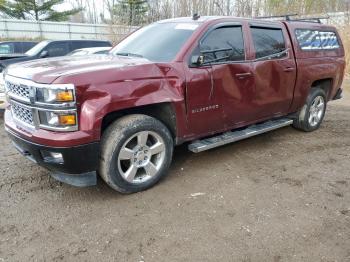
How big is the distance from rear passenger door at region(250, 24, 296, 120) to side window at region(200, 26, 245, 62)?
25 centimetres

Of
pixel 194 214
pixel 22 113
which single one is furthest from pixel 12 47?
pixel 194 214

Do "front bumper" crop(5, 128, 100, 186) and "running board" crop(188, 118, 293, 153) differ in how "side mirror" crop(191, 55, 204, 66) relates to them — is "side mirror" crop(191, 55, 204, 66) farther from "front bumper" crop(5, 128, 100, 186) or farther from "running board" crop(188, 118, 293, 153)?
"front bumper" crop(5, 128, 100, 186)

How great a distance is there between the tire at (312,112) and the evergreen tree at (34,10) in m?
33.0

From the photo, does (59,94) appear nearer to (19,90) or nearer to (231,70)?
(19,90)

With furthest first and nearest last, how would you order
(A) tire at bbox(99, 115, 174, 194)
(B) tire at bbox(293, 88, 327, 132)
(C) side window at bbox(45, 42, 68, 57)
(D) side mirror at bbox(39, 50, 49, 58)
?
(C) side window at bbox(45, 42, 68, 57), (D) side mirror at bbox(39, 50, 49, 58), (B) tire at bbox(293, 88, 327, 132), (A) tire at bbox(99, 115, 174, 194)

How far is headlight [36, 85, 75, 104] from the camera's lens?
304 centimetres

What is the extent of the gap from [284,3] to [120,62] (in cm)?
1555

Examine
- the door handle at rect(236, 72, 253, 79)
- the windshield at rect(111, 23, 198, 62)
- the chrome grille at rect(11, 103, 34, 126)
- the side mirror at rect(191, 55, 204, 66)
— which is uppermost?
the windshield at rect(111, 23, 198, 62)

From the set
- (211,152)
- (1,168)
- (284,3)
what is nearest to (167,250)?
(211,152)

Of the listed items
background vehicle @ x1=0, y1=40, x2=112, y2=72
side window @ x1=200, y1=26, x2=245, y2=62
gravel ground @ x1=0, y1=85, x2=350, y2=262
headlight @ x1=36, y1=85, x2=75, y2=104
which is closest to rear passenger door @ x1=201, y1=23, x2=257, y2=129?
side window @ x1=200, y1=26, x2=245, y2=62

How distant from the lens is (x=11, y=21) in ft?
84.4

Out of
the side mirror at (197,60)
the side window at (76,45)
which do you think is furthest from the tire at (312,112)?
the side window at (76,45)

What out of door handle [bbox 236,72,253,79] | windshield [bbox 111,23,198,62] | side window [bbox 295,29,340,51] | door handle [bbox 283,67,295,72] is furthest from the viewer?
side window [bbox 295,29,340,51]

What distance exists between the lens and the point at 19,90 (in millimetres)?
3432
